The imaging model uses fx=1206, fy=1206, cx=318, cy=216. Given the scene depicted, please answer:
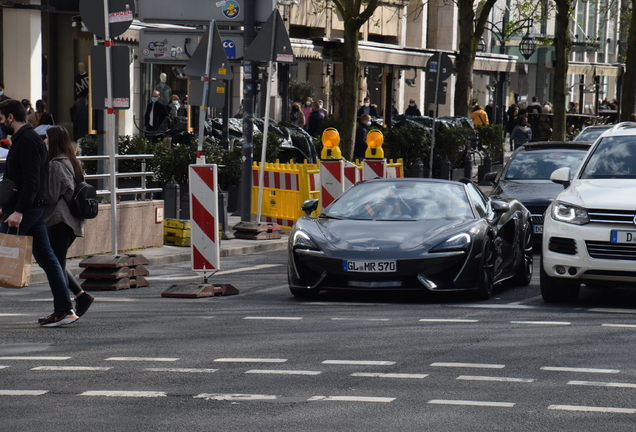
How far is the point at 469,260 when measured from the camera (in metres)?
10.9

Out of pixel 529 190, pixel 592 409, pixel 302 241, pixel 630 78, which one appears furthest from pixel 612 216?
pixel 630 78

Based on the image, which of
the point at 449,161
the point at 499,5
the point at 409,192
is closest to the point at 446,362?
the point at 409,192

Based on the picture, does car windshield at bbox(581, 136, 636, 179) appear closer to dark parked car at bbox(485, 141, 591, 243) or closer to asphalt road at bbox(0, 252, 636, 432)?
asphalt road at bbox(0, 252, 636, 432)

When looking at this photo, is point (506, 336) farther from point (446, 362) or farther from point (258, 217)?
point (258, 217)

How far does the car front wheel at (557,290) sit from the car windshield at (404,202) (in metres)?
1.05

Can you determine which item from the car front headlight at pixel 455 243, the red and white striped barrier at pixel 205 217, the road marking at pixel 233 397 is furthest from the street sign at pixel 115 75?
the road marking at pixel 233 397

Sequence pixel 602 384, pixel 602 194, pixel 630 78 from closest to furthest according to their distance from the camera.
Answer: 1. pixel 602 384
2. pixel 602 194
3. pixel 630 78

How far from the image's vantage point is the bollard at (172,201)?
17.3 m

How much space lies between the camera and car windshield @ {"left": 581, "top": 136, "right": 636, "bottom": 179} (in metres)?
11.6

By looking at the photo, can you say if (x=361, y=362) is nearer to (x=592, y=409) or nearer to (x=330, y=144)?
(x=592, y=409)

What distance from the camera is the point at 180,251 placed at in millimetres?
15477

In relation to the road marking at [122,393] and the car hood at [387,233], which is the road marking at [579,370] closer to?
the road marking at [122,393]

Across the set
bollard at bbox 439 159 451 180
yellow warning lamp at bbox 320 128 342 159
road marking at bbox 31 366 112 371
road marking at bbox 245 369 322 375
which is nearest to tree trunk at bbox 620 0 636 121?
bollard at bbox 439 159 451 180

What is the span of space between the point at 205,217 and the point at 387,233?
1.90 metres
